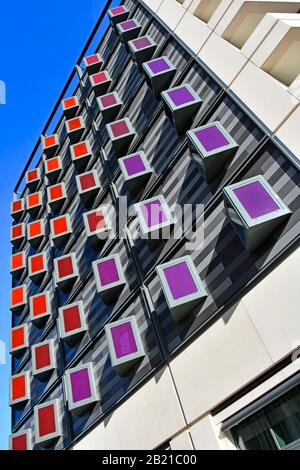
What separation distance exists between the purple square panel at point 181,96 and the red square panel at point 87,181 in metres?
5.83

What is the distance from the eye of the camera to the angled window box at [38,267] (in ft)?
67.5

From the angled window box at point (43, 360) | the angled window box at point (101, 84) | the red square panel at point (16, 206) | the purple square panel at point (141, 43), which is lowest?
the angled window box at point (43, 360)

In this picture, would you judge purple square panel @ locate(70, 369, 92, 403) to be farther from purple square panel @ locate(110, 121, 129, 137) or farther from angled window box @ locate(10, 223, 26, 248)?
angled window box @ locate(10, 223, 26, 248)

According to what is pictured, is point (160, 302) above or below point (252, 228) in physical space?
above

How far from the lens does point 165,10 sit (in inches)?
746

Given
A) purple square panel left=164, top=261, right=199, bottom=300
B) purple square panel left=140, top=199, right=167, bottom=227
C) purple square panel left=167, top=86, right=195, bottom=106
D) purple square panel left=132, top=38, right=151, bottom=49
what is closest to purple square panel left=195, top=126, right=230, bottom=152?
purple square panel left=167, top=86, right=195, bottom=106

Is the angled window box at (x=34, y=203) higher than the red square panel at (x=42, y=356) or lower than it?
higher

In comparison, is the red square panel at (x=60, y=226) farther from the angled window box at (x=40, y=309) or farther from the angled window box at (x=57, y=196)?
the angled window box at (x=40, y=309)

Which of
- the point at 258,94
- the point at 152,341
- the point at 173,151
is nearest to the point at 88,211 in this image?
the point at 173,151

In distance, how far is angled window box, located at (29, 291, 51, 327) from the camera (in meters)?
18.2

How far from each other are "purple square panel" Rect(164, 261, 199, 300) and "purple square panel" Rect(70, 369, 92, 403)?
505 centimetres

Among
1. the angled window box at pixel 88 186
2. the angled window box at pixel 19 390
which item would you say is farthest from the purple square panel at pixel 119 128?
the angled window box at pixel 19 390
